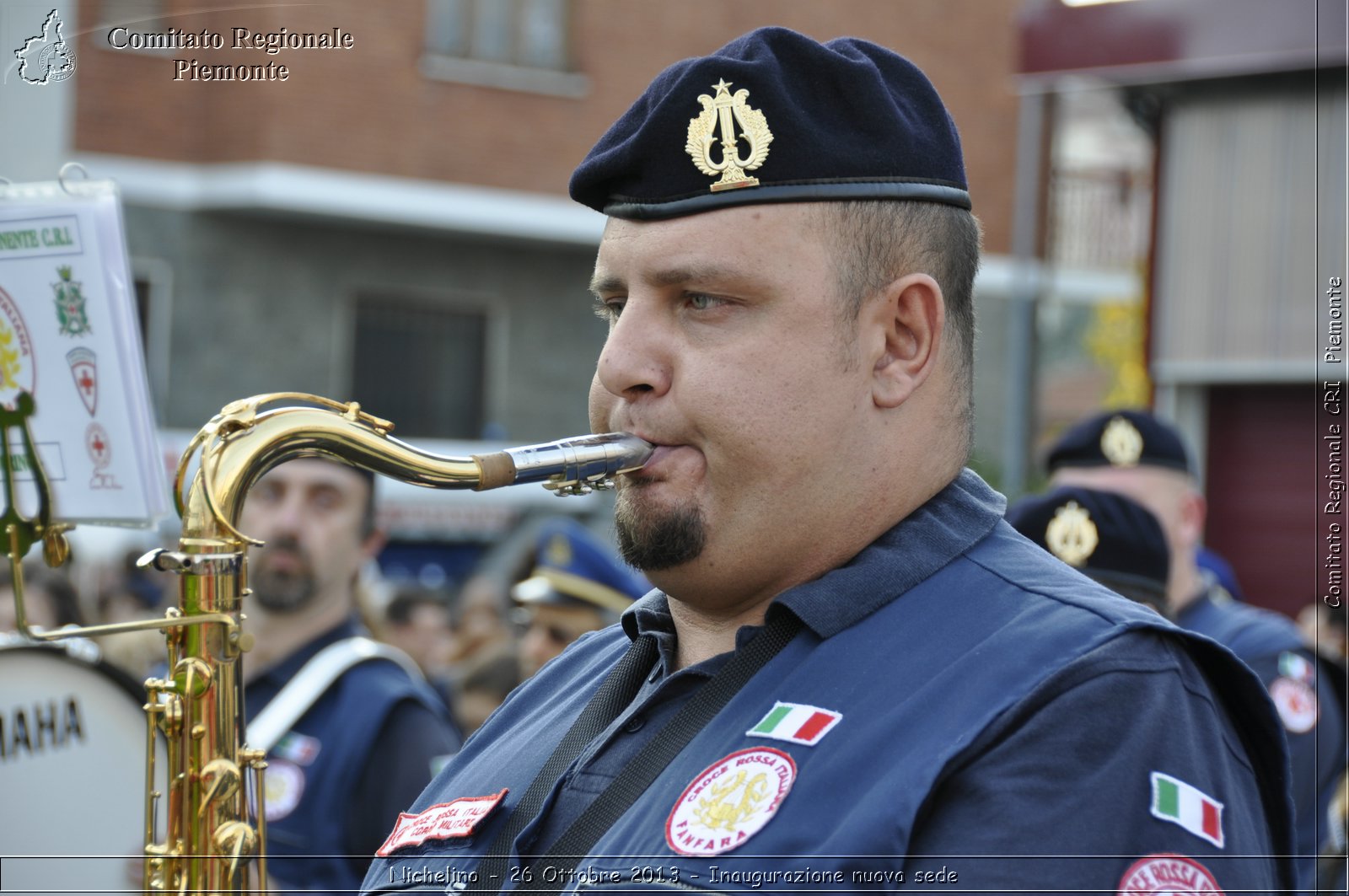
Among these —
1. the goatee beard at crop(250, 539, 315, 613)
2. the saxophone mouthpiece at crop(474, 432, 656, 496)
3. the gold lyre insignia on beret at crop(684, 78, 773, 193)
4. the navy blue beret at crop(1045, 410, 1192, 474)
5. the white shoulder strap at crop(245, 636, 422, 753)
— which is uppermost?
the gold lyre insignia on beret at crop(684, 78, 773, 193)

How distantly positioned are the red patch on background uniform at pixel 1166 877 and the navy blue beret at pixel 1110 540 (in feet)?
7.55

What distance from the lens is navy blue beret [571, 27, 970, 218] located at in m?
2.03

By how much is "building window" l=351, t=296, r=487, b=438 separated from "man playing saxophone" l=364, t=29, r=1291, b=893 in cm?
1247

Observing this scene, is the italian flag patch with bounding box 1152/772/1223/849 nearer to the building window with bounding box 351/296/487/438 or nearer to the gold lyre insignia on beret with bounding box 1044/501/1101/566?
the gold lyre insignia on beret with bounding box 1044/501/1101/566

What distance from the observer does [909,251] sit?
2.08 metres

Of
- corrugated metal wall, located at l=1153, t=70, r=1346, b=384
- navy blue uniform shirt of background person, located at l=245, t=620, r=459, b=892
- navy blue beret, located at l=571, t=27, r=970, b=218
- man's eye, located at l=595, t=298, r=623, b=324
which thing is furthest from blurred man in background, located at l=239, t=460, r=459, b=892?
corrugated metal wall, located at l=1153, t=70, r=1346, b=384

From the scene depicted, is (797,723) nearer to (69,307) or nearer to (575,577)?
(69,307)

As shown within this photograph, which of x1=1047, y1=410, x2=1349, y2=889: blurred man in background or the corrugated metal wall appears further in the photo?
the corrugated metal wall

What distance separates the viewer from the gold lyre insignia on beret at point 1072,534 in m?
4.12

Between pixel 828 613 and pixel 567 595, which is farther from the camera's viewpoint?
pixel 567 595

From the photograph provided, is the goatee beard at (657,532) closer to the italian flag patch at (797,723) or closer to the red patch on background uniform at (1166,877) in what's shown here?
the italian flag patch at (797,723)

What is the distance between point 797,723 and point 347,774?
2696 mm

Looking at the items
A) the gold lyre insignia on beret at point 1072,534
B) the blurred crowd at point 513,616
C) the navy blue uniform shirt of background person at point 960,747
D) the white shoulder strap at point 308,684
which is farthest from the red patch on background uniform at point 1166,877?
the white shoulder strap at point 308,684

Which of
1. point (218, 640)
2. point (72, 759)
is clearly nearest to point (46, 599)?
point (72, 759)
